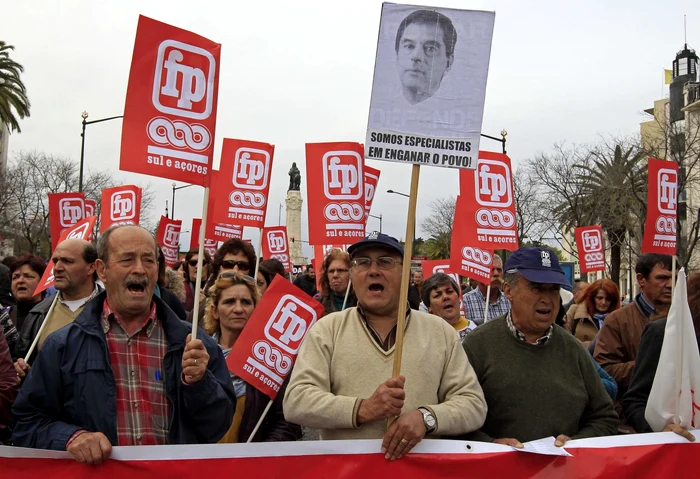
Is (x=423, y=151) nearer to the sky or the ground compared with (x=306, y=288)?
nearer to the sky

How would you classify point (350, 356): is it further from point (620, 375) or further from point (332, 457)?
point (620, 375)

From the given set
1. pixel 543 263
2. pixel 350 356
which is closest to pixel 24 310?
pixel 350 356

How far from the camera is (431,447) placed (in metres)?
3.24

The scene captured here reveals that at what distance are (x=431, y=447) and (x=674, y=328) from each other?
1.32 metres

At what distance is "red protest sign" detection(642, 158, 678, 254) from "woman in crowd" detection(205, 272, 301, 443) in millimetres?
5023

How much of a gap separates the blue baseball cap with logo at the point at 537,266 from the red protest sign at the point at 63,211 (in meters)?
7.49

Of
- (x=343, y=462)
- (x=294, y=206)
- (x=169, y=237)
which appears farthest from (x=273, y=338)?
(x=294, y=206)

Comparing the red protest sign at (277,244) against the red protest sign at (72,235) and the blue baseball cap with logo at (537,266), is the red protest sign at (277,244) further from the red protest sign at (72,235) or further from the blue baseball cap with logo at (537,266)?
the blue baseball cap with logo at (537,266)

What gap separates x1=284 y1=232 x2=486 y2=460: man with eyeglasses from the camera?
10.1ft

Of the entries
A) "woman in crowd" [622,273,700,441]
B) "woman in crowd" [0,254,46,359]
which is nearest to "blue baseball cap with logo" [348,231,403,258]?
"woman in crowd" [622,273,700,441]

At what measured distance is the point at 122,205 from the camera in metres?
9.09

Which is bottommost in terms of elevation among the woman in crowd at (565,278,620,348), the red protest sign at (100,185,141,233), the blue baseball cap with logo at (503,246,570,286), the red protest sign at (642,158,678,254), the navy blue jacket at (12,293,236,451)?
the navy blue jacket at (12,293,236,451)

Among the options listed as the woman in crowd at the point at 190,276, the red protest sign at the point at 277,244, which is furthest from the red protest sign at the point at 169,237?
the woman in crowd at the point at 190,276

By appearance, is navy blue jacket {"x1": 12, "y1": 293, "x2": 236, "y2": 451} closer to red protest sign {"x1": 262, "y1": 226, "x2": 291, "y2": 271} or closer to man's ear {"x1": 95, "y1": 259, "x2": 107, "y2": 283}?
man's ear {"x1": 95, "y1": 259, "x2": 107, "y2": 283}
